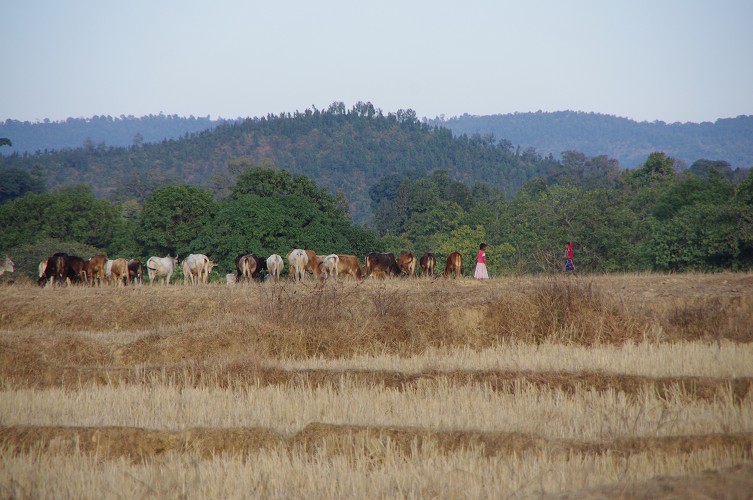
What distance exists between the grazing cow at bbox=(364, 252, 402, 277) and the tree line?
17.0ft

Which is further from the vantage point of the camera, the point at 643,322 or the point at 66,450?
the point at 643,322

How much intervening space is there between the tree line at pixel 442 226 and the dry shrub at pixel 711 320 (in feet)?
37.4

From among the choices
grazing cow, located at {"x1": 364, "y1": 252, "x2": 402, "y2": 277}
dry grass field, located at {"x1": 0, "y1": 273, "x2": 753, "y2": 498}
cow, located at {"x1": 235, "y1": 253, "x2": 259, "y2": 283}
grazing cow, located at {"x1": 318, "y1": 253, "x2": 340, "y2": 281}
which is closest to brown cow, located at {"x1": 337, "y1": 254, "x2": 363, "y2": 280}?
grazing cow, located at {"x1": 318, "y1": 253, "x2": 340, "y2": 281}

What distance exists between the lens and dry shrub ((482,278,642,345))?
52.0ft

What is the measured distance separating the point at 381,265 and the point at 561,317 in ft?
54.0

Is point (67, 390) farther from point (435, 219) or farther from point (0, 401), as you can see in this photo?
point (435, 219)

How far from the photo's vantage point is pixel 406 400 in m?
10.4

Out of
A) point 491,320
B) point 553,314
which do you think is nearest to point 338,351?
point 491,320

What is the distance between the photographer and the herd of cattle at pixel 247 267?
30.5 meters

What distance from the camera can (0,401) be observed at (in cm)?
1098

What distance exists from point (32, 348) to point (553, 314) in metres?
10.0

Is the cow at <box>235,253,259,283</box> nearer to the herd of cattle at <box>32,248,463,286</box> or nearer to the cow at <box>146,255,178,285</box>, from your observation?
the herd of cattle at <box>32,248,463,286</box>

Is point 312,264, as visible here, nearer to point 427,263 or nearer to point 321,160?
point 427,263

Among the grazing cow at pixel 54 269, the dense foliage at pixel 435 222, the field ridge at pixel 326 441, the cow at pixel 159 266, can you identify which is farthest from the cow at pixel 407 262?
the field ridge at pixel 326 441
